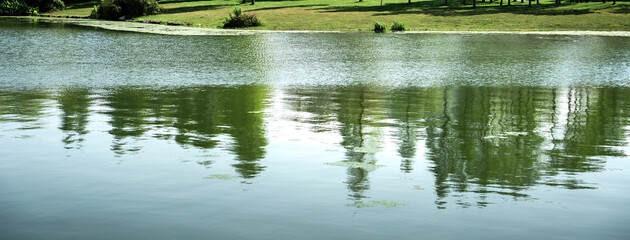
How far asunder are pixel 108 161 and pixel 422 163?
20.6ft

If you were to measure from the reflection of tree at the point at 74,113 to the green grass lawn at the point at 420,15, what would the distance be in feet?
155

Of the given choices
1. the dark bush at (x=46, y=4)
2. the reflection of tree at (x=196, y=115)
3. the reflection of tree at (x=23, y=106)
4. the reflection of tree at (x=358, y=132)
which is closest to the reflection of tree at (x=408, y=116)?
the reflection of tree at (x=358, y=132)

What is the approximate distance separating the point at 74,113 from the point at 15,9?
84.6 metres

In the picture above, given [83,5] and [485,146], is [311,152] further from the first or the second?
[83,5]

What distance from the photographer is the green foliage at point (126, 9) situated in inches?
3430

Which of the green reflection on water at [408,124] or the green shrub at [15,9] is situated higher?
the green shrub at [15,9]

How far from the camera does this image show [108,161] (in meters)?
13.9

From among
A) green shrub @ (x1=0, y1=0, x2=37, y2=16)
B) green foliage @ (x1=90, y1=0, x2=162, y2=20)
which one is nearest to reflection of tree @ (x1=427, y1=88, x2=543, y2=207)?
green foliage @ (x1=90, y1=0, x2=162, y2=20)

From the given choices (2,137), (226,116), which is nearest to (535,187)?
(226,116)

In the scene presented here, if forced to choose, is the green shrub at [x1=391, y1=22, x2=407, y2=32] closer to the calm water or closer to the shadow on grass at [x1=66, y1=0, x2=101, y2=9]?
the calm water

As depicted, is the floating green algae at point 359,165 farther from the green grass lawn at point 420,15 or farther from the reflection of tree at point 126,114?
the green grass lawn at point 420,15

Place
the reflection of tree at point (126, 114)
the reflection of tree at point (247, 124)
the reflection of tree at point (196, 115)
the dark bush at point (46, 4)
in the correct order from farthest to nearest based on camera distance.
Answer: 1. the dark bush at point (46, 4)
2. the reflection of tree at point (196, 115)
3. the reflection of tree at point (126, 114)
4. the reflection of tree at point (247, 124)

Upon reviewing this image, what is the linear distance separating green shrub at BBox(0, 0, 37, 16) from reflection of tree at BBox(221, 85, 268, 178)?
79.4 m

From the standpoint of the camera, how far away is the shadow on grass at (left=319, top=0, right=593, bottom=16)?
8026 centimetres
